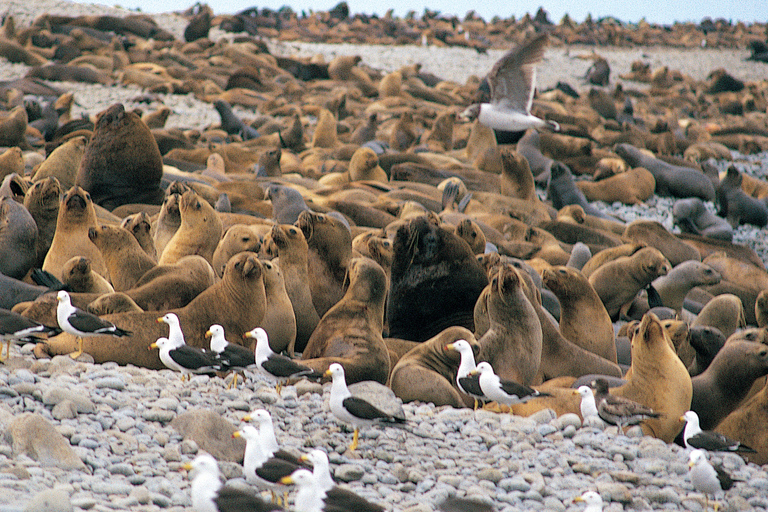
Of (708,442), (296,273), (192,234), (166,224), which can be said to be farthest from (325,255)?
(708,442)

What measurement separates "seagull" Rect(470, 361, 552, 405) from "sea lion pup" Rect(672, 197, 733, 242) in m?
8.98

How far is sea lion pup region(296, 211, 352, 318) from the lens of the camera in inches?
283

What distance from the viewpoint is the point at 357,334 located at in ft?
19.5

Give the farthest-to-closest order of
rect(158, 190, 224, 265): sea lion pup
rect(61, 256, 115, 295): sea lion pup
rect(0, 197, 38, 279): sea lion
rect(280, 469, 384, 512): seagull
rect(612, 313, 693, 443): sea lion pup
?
rect(158, 190, 224, 265): sea lion pup < rect(0, 197, 38, 279): sea lion < rect(61, 256, 115, 295): sea lion pup < rect(612, 313, 693, 443): sea lion pup < rect(280, 469, 384, 512): seagull

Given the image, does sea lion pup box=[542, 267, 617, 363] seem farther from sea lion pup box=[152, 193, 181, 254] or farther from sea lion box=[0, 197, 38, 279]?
sea lion box=[0, 197, 38, 279]

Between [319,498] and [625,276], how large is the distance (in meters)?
6.11

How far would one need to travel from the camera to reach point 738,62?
127ft

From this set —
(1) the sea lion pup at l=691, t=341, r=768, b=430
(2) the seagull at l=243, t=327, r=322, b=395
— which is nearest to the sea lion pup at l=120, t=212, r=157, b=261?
(2) the seagull at l=243, t=327, r=322, b=395

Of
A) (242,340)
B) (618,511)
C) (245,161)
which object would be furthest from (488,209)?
(618,511)

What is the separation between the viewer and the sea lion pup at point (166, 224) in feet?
26.3

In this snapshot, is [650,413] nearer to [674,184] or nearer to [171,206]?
[171,206]

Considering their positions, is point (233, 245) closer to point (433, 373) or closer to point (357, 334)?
point (357, 334)

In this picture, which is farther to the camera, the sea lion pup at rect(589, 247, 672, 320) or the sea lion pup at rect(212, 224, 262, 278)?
the sea lion pup at rect(589, 247, 672, 320)

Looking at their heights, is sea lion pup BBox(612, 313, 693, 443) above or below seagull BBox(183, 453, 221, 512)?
below
